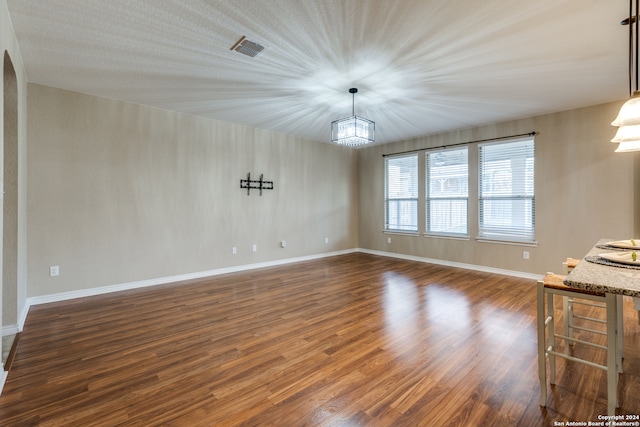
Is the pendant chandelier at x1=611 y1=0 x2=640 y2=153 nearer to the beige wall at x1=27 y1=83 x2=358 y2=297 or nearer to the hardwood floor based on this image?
the hardwood floor

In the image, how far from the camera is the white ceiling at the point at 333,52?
87.3 inches

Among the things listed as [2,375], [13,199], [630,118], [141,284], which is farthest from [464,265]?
[13,199]

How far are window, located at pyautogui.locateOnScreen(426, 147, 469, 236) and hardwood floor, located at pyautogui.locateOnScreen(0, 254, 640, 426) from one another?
2.12m

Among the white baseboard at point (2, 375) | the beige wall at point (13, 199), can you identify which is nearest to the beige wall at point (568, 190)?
the white baseboard at point (2, 375)

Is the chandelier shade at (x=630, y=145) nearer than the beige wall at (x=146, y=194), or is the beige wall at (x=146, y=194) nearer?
the chandelier shade at (x=630, y=145)

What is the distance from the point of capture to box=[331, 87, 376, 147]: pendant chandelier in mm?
3729

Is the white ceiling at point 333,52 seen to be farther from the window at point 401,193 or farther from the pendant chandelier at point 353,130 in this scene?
the window at point 401,193

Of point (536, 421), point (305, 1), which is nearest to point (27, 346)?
point (305, 1)

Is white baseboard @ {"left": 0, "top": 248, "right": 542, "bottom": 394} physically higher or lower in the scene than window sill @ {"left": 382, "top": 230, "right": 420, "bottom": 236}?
lower

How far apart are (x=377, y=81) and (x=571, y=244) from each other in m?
3.95

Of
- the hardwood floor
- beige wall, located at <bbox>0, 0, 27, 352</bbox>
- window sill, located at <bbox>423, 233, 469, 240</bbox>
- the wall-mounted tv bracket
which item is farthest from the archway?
window sill, located at <bbox>423, 233, 469, 240</bbox>

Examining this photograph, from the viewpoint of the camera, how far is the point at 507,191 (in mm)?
5090

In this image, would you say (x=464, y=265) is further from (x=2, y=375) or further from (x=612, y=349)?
(x=2, y=375)

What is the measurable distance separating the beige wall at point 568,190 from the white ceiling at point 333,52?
0.43 m
